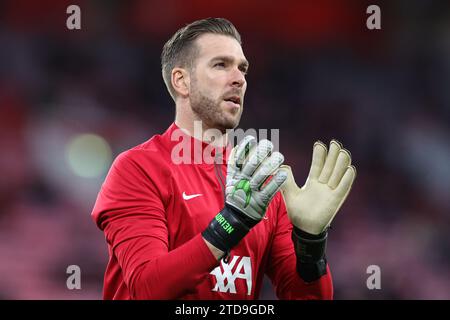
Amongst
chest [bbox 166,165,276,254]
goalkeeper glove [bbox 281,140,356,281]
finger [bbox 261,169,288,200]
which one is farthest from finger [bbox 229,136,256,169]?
chest [bbox 166,165,276,254]

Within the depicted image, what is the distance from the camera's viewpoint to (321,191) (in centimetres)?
287

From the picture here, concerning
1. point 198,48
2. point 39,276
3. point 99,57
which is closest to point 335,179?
point 198,48

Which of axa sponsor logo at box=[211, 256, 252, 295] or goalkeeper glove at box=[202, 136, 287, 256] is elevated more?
goalkeeper glove at box=[202, 136, 287, 256]

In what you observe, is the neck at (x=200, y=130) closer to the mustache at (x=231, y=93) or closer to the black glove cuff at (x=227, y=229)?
the mustache at (x=231, y=93)

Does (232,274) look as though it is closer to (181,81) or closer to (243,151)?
(243,151)

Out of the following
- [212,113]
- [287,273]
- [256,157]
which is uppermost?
[212,113]

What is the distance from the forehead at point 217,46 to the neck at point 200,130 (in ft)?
0.94

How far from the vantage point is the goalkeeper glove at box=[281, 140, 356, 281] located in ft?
9.25

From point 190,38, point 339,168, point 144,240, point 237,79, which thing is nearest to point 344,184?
point 339,168

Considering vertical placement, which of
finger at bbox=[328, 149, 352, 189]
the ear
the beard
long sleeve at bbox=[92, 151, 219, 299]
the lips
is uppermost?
the ear

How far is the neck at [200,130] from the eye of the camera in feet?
10.4

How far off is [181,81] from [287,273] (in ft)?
3.54

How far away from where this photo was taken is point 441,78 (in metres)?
7.39

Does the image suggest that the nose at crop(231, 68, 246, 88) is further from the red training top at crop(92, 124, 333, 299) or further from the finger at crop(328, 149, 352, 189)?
the finger at crop(328, 149, 352, 189)
